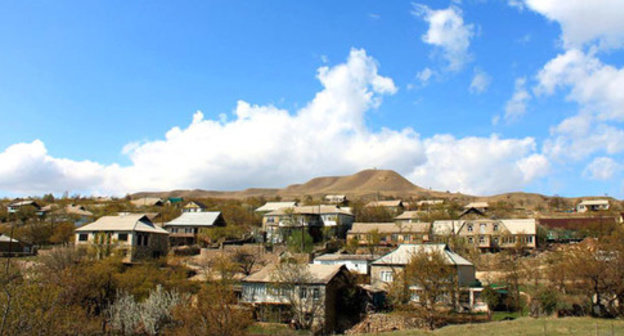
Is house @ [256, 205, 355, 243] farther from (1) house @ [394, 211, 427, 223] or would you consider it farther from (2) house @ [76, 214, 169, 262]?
(2) house @ [76, 214, 169, 262]

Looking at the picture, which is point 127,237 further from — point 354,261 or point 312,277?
point 312,277

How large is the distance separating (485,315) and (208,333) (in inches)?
917

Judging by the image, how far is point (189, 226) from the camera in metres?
73.8

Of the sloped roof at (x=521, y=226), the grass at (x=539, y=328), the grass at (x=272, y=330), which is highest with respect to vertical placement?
the sloped roof at (x=521, y=226)

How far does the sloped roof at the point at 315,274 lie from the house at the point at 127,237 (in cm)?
2052

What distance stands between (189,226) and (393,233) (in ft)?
98.7

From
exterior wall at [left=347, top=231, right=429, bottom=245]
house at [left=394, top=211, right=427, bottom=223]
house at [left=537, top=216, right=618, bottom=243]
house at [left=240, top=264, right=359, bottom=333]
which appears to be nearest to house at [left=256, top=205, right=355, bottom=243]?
exterior wall at [left=347, top=231, right=429, bottom=245]

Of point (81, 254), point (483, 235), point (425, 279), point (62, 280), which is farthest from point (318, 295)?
point (483, 235)

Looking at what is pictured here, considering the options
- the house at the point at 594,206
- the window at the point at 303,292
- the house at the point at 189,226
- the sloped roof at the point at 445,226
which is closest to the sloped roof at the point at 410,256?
the window at the point at 303,292

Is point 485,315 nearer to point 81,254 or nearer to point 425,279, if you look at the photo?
point 425,279

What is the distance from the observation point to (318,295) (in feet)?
126

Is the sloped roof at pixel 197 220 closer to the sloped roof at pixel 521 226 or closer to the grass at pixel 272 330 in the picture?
the grass at pixel 272 330

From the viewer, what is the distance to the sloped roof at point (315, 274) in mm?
39219

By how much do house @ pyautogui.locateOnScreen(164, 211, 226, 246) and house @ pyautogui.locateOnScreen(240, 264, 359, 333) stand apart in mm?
33073
